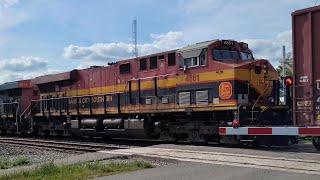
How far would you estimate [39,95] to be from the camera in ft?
99.9

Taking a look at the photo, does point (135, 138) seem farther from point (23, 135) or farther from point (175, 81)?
point (23, 135)

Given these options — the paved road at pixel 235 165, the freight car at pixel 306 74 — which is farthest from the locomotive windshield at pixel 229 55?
the freight car at pixel 306 74

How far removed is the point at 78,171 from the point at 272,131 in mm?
5978

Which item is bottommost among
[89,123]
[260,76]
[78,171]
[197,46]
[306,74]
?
[78,171]

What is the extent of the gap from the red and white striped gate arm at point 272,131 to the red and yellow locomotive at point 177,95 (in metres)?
0.33

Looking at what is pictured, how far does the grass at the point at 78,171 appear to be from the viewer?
36.9 feet

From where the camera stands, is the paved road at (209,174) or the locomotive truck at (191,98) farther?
the locomotive truck at (191,98)

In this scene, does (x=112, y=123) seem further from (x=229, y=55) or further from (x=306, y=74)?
(x=306, y=74)

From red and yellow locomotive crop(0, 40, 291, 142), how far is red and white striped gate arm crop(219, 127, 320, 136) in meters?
0.33

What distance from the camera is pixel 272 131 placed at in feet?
47.6

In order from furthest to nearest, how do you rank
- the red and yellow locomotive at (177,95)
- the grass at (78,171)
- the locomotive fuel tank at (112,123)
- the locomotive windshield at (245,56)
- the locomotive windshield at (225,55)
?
the locomotive fuel tank at (112,123)
the locomotive windshield at (245,56)
the locomotive windshield at (225,55)
the red and yellow locomotive at (177,95)
the grass at (78,171)

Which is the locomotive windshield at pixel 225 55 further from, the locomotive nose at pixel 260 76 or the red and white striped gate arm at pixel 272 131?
the red and white striped gate arm at pixel 272 131

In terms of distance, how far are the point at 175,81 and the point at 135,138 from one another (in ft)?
15.2

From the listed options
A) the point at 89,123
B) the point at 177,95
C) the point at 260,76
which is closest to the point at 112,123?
the point at 89,123
